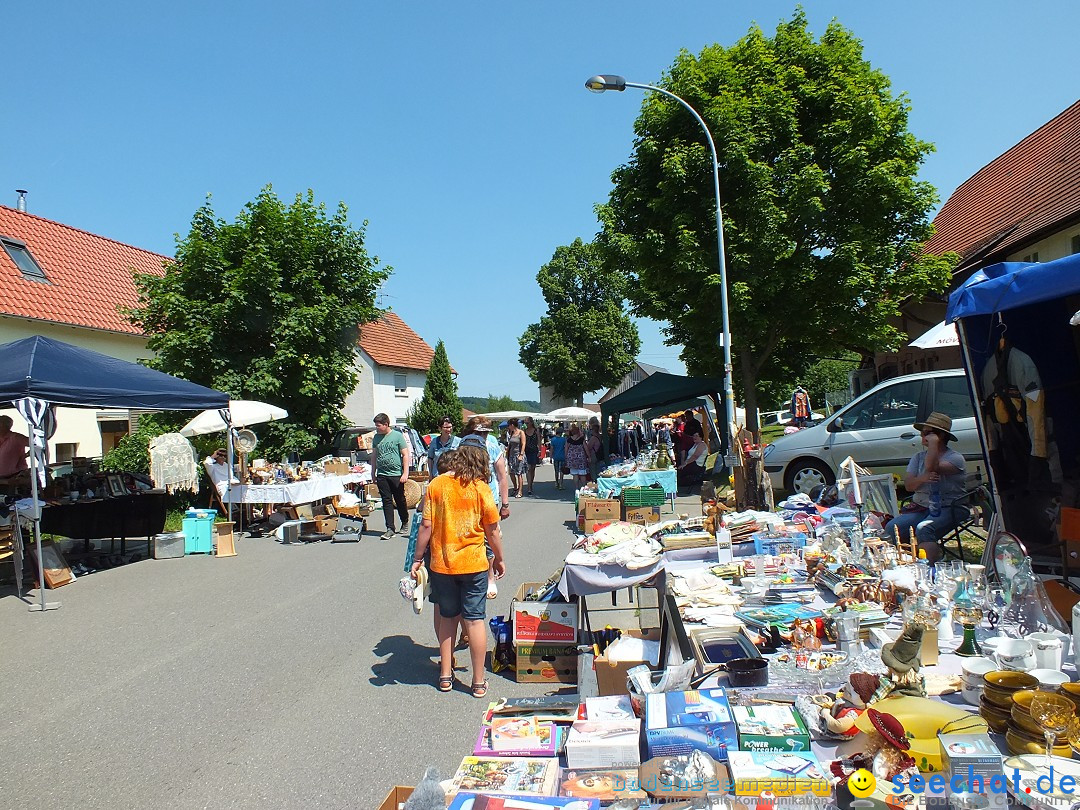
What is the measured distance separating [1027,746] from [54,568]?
10370mm

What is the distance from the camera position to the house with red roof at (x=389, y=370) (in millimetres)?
34844

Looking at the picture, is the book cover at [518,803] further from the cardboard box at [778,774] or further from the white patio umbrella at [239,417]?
the white patio umbrella at [239,417]

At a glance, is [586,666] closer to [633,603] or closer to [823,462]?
[633,603]

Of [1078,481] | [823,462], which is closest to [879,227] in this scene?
[823,462]

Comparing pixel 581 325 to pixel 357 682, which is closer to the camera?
pixel 357 682

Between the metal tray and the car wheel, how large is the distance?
8448 mm

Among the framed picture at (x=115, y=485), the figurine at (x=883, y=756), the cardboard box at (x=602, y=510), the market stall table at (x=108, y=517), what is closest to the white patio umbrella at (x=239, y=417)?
the framed picture at (x=115, y=485)

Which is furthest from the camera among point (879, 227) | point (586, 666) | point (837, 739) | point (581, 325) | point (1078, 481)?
point (581, 325)

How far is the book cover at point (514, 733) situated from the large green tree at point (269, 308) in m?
16.2

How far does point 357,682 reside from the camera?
533 centimetres

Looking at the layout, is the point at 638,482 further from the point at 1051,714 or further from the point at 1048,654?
the point at 1051,714

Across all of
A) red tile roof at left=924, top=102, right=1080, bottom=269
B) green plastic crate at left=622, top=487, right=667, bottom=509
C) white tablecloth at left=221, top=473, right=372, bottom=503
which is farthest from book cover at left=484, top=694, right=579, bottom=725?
red tile roof at left=924, top=102, right=1080, bottom=269

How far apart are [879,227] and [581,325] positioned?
33.1 metres

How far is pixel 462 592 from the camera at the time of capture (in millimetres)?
5043
